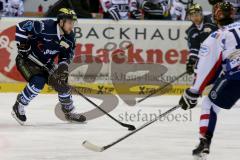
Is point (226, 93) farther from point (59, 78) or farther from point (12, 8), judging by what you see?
point (12, 8)

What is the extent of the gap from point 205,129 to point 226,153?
0.96 m

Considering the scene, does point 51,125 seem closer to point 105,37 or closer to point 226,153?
point 226,153

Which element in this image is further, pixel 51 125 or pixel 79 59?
pixel 79 59

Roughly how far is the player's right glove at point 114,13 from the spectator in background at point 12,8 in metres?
1.41

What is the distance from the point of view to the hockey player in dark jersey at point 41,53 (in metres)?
7.93

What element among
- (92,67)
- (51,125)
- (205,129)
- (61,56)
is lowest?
(92,67)

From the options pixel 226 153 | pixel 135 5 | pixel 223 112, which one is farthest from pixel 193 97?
pixel 135 5

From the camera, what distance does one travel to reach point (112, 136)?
23.6ft

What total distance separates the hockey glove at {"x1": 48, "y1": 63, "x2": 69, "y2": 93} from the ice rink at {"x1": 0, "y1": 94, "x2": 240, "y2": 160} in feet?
1.25

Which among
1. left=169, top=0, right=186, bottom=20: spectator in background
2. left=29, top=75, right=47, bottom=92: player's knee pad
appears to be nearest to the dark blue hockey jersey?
left=29, top=75, right=47, bottom=92: player's knee pad

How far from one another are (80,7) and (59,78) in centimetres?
429

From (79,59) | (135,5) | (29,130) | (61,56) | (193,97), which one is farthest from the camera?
(135,5)

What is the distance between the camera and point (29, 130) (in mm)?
7523

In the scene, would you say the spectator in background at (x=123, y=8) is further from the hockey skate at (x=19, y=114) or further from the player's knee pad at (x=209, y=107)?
the player's knee pad at (x=209, y=107)
